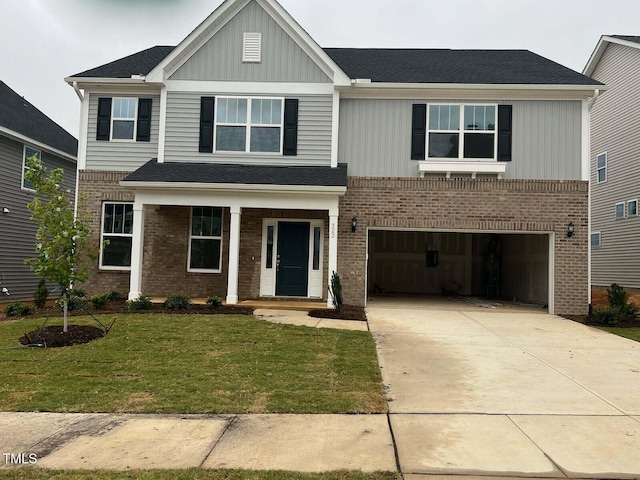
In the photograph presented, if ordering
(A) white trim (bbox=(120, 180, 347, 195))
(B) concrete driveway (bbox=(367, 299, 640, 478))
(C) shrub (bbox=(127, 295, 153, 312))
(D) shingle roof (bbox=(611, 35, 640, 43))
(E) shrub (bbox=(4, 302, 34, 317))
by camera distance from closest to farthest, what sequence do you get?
(B) concrete driveway (bbox=(367, 299, 640, 478)) < (C) shrub (bbox=(127, 295, 153, 312)) < (E) shrub (bbox=(4, 302, 34, 317)) < (A) white trim (bbox=(120, 180, 347, 195)) < (D) shingle roof (bbox=(611, 35, 640, 43))

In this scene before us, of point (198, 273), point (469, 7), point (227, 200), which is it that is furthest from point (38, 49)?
point (198, 273)

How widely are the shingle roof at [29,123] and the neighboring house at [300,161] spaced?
5.11m

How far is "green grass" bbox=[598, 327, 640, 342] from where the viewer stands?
393 inches

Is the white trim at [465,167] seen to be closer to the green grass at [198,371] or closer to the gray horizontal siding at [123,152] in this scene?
the green grass at [198,371]

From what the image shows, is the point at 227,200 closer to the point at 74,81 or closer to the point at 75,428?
the point at 74,81

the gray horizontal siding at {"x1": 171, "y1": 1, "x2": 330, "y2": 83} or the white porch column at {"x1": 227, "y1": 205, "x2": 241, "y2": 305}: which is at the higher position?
the gray horizontal siding at {"x1": 171, "y1": 1, "x2": 330, "y2": 83}

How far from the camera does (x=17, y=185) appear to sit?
57.6 ft

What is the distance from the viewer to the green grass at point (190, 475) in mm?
3760

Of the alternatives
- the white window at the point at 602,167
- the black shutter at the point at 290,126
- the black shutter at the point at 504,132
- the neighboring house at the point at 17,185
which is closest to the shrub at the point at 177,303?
the black shutter at the point at 290,126

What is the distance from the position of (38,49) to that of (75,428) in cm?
348

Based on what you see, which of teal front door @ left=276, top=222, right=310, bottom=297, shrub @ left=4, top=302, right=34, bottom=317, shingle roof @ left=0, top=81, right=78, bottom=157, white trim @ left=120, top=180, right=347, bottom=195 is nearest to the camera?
shrub @ left=4, top=302, right=34, bottom=317

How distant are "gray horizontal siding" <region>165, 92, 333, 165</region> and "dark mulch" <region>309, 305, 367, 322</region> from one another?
403 centimetres

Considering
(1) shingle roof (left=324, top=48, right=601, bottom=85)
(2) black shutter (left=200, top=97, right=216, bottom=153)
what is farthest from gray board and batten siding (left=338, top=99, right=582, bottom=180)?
(2) black shutter (left=200, top=97, right=216, bottom=153)

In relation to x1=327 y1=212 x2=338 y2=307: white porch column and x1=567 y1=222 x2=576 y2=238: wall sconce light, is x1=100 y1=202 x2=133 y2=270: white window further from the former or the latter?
x1=567 y1=222 x2=576 y2=238: wall sconce light
